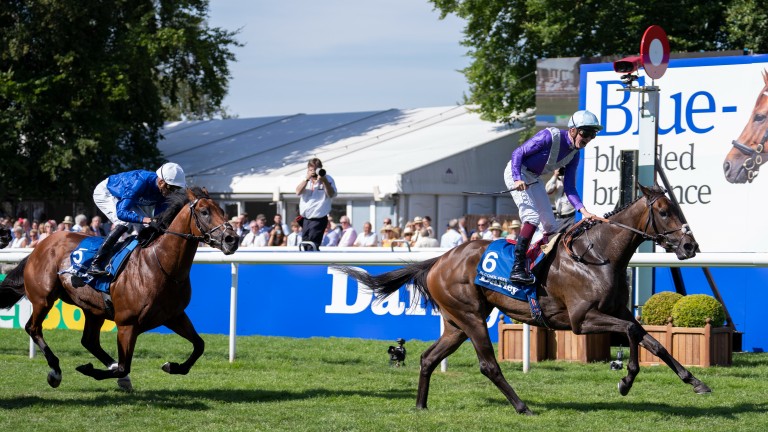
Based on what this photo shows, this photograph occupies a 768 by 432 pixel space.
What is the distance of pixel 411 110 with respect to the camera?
96.7 ft

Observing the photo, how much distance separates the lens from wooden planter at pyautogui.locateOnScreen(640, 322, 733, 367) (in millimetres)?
9633

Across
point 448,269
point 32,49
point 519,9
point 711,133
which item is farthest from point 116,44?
point 448,269

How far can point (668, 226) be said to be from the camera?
23.9 ft

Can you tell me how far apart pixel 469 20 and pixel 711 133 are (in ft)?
53.6

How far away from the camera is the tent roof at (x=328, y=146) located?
73.8ft

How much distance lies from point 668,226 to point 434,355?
72.7 inches

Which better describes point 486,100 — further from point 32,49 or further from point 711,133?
point 711,133

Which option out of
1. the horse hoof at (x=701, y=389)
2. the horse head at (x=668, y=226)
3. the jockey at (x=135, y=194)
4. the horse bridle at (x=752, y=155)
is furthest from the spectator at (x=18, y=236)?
the horse hoof at (x=701, y=389)

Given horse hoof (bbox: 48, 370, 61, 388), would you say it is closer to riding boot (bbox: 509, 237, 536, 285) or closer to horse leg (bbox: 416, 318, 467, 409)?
horse leg (bbox: 416, 318, 467, 409)

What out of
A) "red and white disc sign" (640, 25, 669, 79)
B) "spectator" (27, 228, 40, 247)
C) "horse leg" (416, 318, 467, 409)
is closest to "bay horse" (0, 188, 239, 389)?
"horse leg" (416, 318, 467, 409)

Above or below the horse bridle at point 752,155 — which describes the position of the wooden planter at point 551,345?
below

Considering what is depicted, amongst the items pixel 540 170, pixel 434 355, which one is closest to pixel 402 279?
pixel 434 355

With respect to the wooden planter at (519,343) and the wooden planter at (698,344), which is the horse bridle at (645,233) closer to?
the wooden planter at (698,344)

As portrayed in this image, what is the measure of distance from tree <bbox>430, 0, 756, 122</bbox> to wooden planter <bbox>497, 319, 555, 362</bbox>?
14967 millimetres
